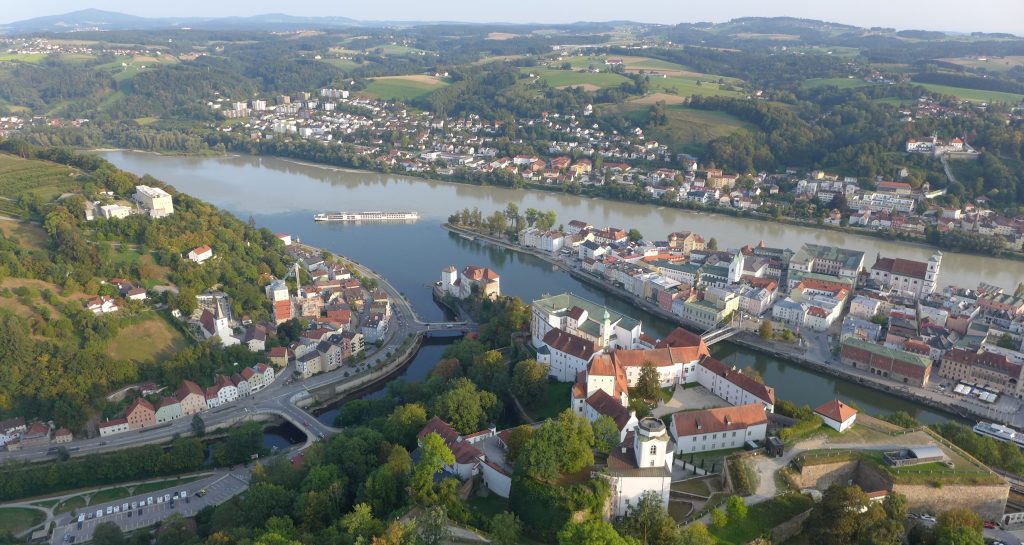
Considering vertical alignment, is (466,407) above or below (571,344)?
below

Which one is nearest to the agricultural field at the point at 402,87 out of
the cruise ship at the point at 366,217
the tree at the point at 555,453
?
the cruise ship at the point at 366,217

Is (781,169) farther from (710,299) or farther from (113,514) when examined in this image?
(113,514)

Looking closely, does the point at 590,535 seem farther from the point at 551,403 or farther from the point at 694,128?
the point at 694,128

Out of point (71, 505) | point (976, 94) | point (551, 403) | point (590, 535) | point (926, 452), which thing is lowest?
point (71, 505)

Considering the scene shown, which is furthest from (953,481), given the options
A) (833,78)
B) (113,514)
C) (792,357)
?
(833,78)

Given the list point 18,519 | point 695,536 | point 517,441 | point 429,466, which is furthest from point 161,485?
point 695,536

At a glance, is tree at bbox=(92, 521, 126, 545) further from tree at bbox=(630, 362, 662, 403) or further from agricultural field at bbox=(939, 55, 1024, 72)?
agricultural field at bbox=(939, 55, 1024, 72)

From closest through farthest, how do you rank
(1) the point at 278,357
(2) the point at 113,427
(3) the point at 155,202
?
1. (2) the point at 113,427
2. (1) the point at 278,357
3. (3) the point at 155,202
